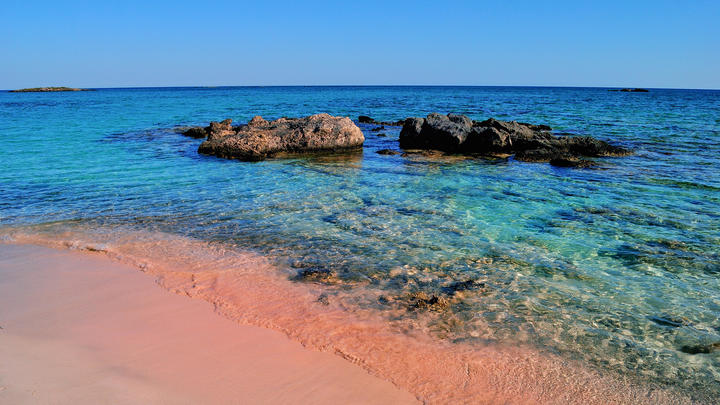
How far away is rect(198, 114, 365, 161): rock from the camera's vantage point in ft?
45.3

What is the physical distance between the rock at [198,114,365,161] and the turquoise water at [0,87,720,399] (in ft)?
3.16

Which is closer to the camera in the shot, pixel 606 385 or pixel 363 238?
pixel 606 385

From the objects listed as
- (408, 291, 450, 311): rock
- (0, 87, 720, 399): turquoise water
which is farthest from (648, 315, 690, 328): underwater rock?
(408, 291, 450, 311): rock

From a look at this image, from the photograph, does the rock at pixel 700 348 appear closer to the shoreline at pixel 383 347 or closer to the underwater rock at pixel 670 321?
the underwater rock at pixel 670 321

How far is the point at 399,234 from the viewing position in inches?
254

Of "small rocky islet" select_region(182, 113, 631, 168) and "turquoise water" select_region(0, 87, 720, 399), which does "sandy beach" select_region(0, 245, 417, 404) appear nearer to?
"turquoise water" select_region(0, 87, 720, 399)

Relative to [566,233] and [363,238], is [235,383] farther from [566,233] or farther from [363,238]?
[566,233]

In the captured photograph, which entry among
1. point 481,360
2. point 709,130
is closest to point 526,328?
point 481,360

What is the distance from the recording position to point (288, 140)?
1451 centimetres

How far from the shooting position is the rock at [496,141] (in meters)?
13.6

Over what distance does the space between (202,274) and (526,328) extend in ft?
11.1

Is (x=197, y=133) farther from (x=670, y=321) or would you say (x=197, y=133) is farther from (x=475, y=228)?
(x=670, y=321)

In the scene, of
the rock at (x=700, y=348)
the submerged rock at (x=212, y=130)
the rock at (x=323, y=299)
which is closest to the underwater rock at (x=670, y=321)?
the rock at (x=700, y=348)

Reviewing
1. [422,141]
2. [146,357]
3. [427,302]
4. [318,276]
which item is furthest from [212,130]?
[146,357]
